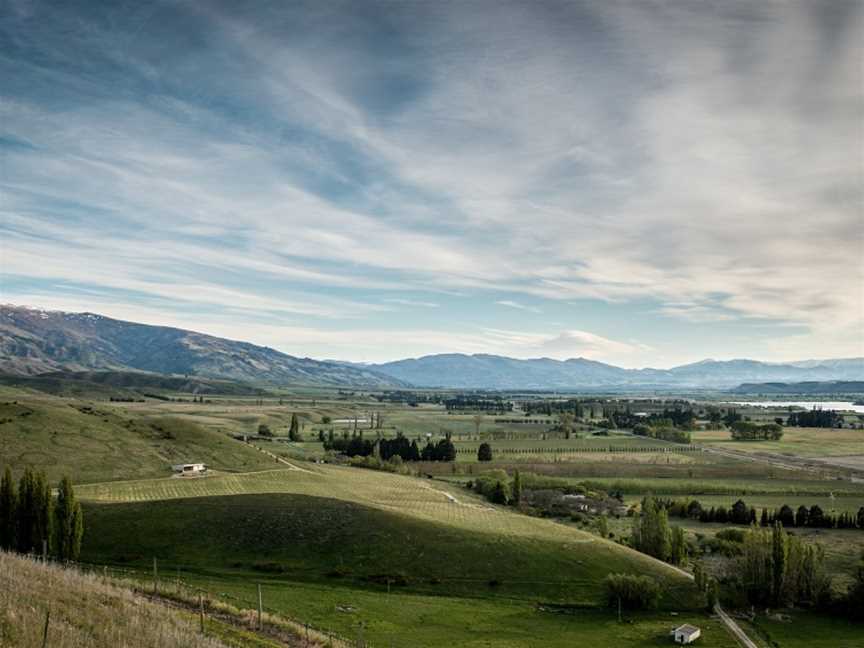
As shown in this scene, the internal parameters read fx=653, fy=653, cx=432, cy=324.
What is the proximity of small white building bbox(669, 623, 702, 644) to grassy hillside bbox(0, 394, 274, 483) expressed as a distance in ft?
320

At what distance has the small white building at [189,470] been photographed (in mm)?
126456

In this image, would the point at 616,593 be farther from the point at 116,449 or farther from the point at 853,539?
the point at 116,449

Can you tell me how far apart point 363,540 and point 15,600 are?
161 feet

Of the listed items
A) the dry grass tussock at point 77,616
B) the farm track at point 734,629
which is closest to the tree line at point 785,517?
the farm track at point 734,629

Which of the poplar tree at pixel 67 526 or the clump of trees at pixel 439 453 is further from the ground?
the poplar tree at pixel 67 526

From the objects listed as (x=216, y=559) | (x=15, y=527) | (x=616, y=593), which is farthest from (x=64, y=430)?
(x=616, y=593)

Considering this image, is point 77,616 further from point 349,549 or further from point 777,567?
point 777,567

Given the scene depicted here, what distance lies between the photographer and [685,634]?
60.3 m

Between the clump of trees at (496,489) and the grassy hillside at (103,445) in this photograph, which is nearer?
the grassy hillside at (103,445)

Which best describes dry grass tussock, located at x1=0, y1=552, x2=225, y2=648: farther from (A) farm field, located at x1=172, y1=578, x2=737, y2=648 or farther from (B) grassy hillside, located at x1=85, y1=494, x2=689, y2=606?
(B) grassy hillside, located at x1=85, y1=494, x2=689, y2=606

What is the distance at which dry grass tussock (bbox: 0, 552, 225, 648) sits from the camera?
30.2m

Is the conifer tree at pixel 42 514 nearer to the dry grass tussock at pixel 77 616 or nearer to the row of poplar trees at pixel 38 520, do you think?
the row of poplar trees at pixel 38 520

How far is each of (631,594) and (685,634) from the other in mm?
10461

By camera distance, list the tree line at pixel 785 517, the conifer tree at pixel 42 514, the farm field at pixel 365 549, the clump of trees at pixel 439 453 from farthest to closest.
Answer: the clump of trees at pixel 439 453, the tree line at pixel 785 517, the conifer tree at pixel 42 514, the farm field at pixel 365 549
